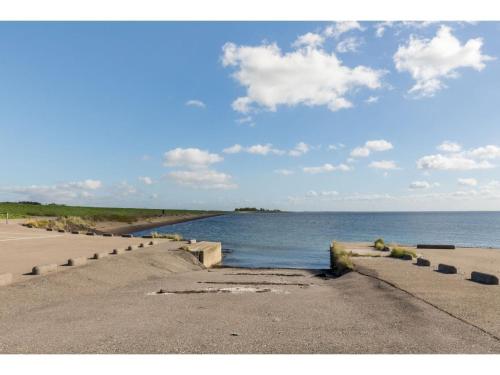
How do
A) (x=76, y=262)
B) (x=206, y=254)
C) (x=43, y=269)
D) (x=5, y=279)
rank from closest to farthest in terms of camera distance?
(x=5, y=279)
(x=43, y=269)
(x=76, y=262)
(x=206, y=254)

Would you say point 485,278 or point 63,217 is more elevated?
point 63,217

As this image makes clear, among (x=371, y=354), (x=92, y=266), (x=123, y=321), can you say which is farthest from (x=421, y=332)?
(x=92, y=266)

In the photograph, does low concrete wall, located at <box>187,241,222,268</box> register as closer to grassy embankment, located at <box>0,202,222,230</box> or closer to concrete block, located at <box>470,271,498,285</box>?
concrete block, located at <box>470,271,498,285</box>

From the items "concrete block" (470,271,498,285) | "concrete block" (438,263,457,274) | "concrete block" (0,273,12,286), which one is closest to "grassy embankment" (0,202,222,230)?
"concrete block" (0,273,12,286)

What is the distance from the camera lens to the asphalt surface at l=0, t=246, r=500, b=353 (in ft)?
23.5

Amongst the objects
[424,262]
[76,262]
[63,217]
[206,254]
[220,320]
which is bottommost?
[206,254]

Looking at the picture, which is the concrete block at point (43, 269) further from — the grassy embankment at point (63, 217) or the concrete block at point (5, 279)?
the grassy embankment at point (63, 217)

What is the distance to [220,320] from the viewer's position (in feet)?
30.0

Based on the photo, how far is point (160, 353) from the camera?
6777 mm

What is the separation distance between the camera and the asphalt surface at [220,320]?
7168 millimetres

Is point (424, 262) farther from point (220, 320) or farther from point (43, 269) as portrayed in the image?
point (43, 269)

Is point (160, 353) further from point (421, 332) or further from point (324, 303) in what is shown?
point (324, 303)

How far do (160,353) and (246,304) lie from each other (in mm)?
4645

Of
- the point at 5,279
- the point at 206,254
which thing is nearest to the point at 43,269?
the point at 5,279
